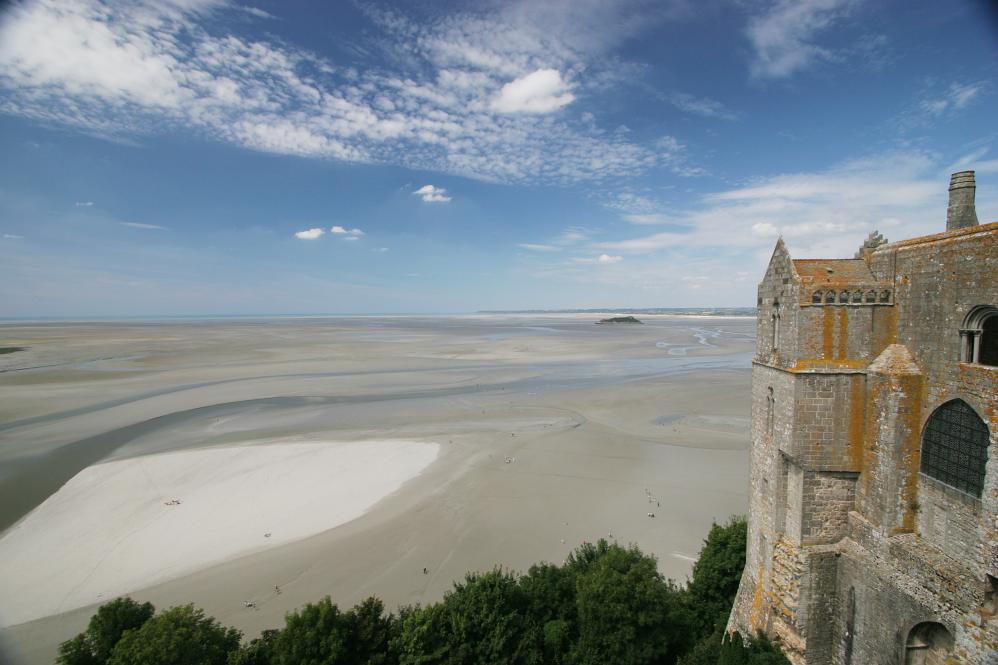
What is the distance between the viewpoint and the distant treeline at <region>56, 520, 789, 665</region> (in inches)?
405

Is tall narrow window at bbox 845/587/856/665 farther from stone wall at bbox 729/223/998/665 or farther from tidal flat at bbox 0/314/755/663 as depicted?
tidal flat at bbox 0/314/755/663

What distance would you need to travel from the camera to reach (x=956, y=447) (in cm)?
838

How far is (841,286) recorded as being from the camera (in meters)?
9.76

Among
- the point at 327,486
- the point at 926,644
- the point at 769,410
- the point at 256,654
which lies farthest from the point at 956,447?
the point at 327,486

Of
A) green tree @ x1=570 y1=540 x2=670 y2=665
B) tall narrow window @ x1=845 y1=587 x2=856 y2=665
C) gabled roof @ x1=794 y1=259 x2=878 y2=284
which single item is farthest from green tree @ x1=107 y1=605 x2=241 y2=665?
gabled roof @ x1=794 y1=259 x2=878 y2=284

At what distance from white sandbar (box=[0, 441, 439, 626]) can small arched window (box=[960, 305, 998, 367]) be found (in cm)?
2240

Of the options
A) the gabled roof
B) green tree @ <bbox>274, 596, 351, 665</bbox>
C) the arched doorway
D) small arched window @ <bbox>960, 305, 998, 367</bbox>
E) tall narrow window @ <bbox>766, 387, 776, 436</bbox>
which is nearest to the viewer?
small arched window @ <bbox>960, 305, 998, 367</bbox>

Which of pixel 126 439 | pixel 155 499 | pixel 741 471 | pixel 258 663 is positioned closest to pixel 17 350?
pixel 126 439

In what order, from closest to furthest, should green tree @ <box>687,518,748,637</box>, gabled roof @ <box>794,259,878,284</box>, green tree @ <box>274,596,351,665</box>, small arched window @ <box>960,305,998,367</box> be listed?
small arched window @ <box>960,305,998,367</box>, gabled roof @ <box>794,259,878,284</box>, green tree @ <box>274,596,351,665</box>, green tree @ <box>687,518,748,637</box>

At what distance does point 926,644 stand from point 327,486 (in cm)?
2403

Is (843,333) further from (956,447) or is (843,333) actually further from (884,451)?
(956,447)

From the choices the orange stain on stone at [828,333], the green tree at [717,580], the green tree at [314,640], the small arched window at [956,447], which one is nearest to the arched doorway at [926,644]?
the small arched window at [956,447]

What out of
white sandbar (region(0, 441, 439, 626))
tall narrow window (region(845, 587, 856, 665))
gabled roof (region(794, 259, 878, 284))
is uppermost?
gabled roof (region(794, 259, 878, 284))

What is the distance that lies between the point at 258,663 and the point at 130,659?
258 centimetres
